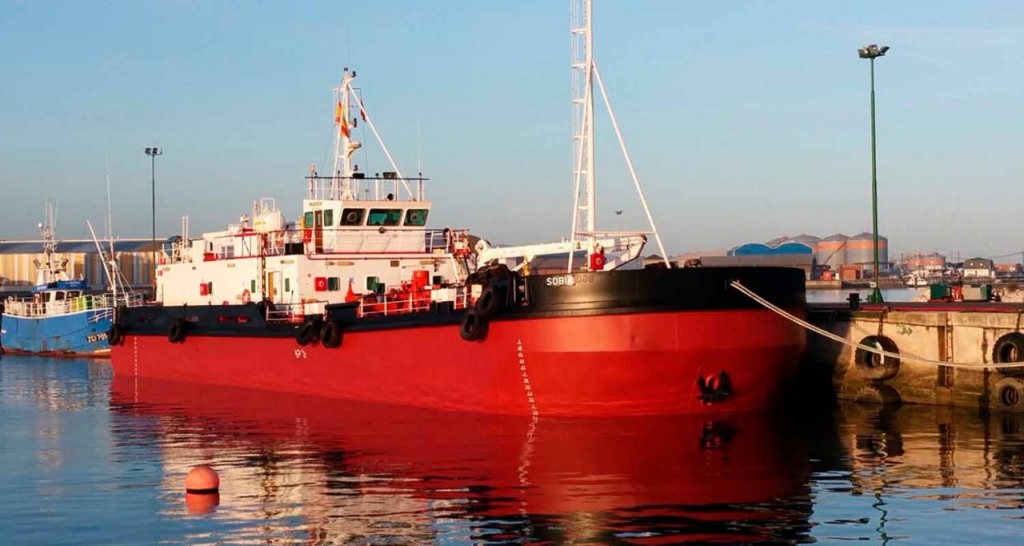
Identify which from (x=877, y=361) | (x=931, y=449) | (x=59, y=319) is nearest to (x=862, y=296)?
(x=59, y=319)

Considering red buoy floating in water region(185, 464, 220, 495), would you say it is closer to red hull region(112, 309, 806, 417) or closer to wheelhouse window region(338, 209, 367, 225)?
red hull region(112, 309, 806, 417)

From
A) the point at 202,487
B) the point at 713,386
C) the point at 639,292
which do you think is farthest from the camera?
the point at 713,386

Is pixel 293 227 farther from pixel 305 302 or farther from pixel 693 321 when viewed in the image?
pixel 693 321

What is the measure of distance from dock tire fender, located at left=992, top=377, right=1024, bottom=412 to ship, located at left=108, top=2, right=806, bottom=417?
3.45 metres

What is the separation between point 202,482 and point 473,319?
22.9 ft

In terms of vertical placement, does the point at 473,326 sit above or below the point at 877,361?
above

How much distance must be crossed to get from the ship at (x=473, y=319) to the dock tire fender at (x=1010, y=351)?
3.39 meters

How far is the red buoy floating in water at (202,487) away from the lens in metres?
15.1

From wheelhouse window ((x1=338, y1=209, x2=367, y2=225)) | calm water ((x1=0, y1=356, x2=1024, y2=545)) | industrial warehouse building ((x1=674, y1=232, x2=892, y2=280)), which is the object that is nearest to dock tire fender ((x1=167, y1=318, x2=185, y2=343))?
wheelhouse window ((x1=338, y1=209, x2=367, y2=225))

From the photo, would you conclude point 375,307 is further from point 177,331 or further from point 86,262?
point 86,262

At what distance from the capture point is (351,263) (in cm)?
2862

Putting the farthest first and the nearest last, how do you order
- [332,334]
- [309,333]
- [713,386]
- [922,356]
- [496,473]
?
[309,333] → [332,334] → [922,356] → [713,386] → [496,473]

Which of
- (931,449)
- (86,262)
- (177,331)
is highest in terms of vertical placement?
(86,262)

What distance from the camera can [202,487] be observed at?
15.4 metres
